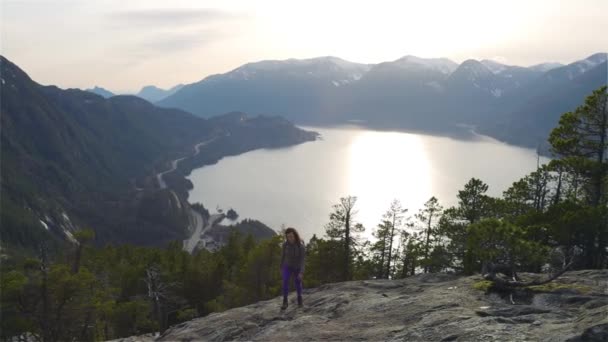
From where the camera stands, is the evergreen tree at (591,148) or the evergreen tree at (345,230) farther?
the evergreen tree at (345,230)

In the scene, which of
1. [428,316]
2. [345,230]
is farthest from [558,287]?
[345,230]

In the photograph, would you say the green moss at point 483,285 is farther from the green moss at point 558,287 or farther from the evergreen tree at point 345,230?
the evergreen tree at point 345,230

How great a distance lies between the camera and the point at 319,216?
195 m

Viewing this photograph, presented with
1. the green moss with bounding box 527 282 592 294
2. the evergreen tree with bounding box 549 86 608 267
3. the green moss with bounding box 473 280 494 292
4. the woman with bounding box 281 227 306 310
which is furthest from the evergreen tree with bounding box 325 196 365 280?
the green moss with bounding box 527 282 592 294

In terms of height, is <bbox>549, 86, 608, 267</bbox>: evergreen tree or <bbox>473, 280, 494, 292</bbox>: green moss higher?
<bbox>549, 86, 608, 267</bbox>: evergreen tree

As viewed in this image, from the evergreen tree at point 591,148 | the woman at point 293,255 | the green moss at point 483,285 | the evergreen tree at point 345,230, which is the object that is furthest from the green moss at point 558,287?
the evergreen tree at point 345,230

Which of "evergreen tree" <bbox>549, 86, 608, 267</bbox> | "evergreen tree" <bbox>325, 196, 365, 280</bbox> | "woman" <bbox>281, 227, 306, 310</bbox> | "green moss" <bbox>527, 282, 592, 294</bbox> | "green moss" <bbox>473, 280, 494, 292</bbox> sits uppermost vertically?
"evergreen tree" <bbox>549, 86, 608, 267</bbox>

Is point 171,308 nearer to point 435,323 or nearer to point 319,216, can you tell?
point 435,323

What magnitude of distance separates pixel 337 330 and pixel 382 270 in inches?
1449

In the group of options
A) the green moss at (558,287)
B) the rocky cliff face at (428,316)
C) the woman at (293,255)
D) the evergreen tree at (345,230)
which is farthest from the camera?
the evergreen tree at (345,230)

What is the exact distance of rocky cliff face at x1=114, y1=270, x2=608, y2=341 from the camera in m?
11.4

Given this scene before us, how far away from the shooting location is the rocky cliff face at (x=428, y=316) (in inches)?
450

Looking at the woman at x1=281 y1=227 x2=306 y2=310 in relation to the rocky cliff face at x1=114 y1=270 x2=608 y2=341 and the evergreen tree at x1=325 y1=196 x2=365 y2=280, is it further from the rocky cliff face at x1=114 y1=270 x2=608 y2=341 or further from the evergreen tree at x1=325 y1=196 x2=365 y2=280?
the evergreen tree at x1=325 y1=196 x2=365 y2=280

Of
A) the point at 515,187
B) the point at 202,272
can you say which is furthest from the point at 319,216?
the point at 515,187
